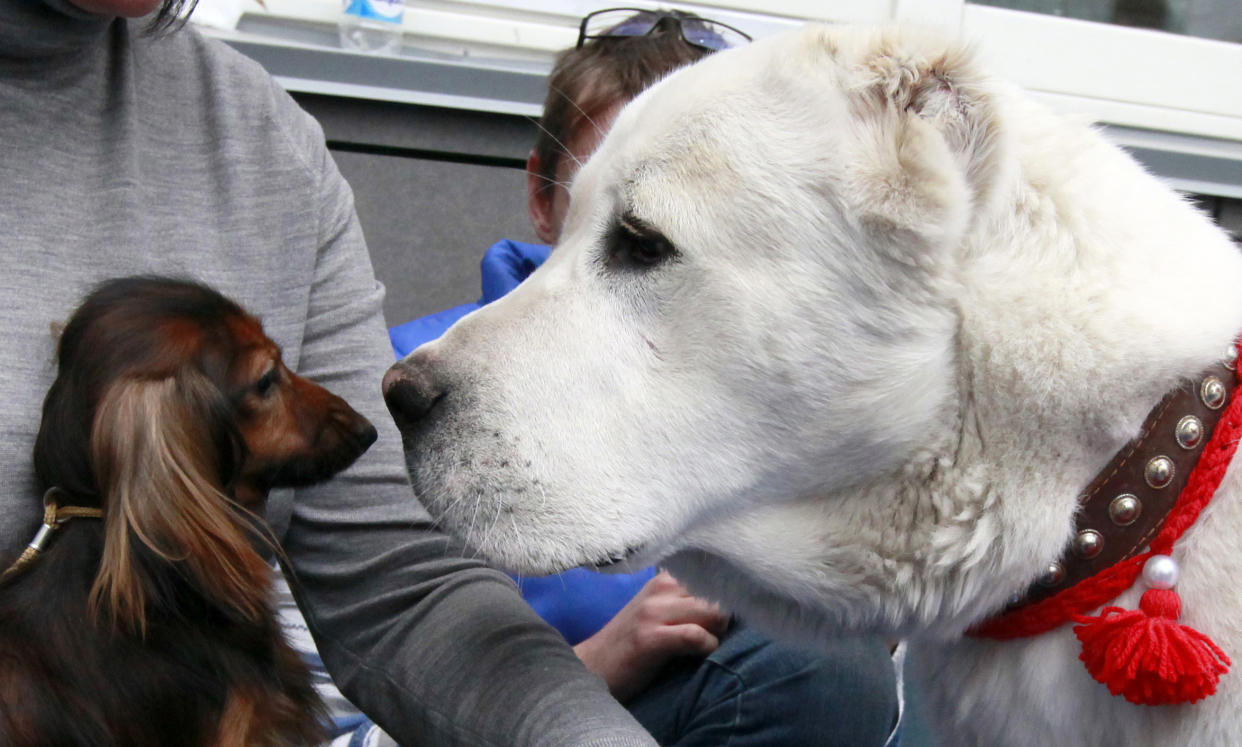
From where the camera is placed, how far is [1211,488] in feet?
3.27

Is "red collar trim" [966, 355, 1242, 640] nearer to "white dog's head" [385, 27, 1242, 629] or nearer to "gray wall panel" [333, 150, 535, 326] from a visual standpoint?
"white dog's head" [385, 27, 1242, 629]

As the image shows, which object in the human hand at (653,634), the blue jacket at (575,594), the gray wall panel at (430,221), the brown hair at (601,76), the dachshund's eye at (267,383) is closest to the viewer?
the dachshund's eye at (267,383)

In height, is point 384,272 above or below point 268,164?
below

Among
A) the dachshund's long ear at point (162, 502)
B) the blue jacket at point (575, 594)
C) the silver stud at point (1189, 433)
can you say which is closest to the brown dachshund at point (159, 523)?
the dachshund's long ear at point (162, 502)

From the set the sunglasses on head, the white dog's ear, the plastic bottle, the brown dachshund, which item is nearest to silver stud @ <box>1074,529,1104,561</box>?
the white dog's ear

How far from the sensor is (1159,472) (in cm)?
100

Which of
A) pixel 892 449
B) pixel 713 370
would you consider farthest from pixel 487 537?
pixel 892 449

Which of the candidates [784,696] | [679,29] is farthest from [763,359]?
[679,29]

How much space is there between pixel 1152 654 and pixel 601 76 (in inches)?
61.9

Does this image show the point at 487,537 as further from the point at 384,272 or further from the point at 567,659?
the point at 384,272

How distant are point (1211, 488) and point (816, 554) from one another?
39 cm

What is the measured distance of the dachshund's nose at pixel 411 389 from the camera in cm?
114

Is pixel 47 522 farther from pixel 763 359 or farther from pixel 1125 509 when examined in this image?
pixel 1125 509

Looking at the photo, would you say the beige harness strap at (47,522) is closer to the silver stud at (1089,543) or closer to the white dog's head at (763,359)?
the white dog's head at (763,359)
